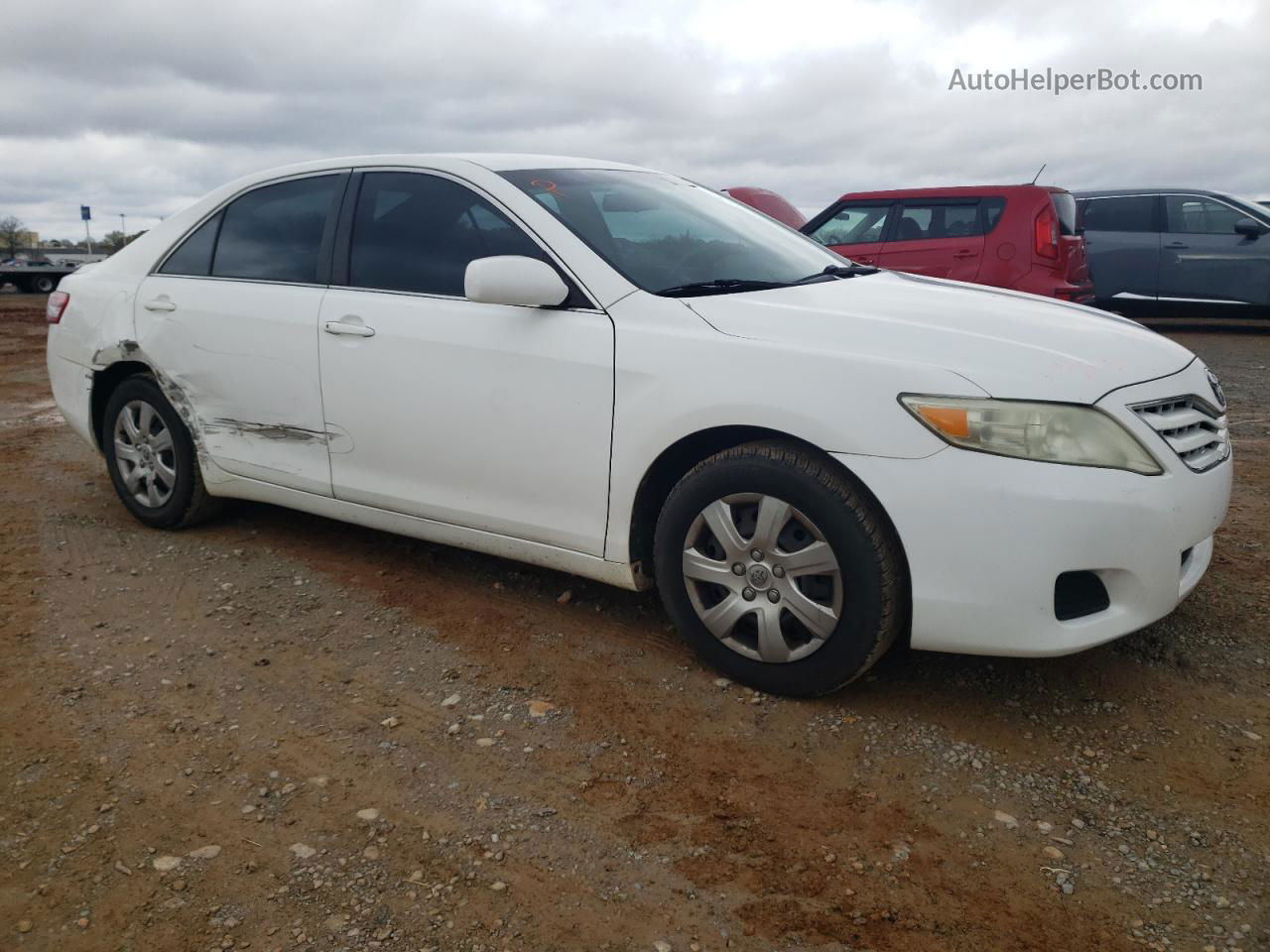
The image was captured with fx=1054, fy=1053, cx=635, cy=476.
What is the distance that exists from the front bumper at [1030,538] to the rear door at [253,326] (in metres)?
2.21

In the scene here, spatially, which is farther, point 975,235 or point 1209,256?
point 1209,256

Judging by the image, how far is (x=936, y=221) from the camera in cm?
964

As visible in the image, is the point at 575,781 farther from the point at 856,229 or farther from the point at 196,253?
the point at 856,229

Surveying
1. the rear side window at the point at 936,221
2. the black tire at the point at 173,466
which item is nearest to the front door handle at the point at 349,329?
the black tire at the point at 173,466

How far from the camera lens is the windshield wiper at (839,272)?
3.72 m

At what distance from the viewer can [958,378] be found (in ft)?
9.03

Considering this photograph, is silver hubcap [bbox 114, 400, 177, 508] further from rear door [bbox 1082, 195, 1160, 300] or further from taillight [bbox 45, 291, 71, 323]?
rear door [bbox 1082, 195, 1160, 300]

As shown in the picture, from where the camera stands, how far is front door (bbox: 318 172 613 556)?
3.31 m

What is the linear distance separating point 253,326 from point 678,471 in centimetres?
192

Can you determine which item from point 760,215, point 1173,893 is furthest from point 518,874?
point 760,215

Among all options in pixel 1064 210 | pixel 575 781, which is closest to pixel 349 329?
pixel 575 781

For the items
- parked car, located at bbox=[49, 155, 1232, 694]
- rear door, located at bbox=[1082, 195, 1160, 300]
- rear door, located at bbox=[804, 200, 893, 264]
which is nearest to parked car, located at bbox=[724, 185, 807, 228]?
rear door, located at bbox=[804, 200, 893, 264]

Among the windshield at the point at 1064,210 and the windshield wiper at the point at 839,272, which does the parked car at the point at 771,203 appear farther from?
the windshield wiper at the point at 839,272

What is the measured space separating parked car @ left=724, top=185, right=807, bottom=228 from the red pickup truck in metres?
0.53
